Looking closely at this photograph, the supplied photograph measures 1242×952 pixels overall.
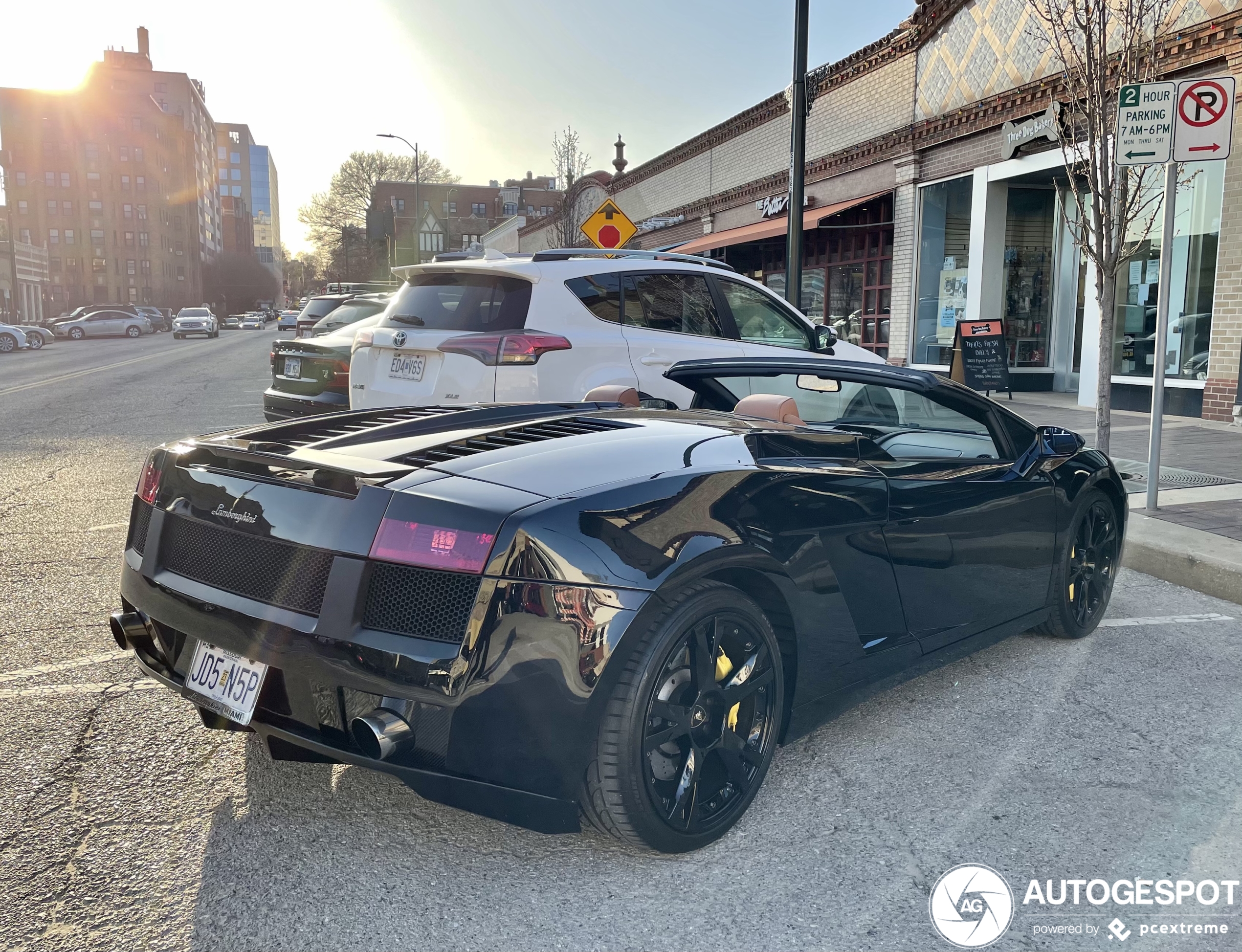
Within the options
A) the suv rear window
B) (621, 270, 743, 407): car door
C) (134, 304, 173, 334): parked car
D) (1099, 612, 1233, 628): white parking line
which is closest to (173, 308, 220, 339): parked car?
(134, 304, 173, 334): parked car

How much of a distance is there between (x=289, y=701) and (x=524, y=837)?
0.74 metres

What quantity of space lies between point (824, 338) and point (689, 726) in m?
5.11

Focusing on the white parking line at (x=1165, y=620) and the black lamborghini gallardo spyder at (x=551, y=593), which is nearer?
the black lamborghini gallardo spyder at (x=551, y=593)

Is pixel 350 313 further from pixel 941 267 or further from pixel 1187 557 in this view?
pixel 941 267

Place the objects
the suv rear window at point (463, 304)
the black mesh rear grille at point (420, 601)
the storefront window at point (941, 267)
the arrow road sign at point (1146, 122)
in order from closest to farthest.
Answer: the black mesh rear grille at point (420, 601) < the suv rear window at point (463, 304) < the arrow road sign at point (1146, 122) < the storefront window at point (941, 267)

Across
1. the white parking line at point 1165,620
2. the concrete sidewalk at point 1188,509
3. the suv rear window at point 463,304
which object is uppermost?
the suv rear window at point 463,304

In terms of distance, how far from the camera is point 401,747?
2.34 metres

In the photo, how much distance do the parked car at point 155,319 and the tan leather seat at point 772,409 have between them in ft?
231

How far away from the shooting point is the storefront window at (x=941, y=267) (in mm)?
17484

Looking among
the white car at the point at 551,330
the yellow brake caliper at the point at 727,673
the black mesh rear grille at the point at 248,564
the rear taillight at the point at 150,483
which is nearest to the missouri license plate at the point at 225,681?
the black mesh rear grille at the point at 248,564

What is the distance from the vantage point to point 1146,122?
261 inches

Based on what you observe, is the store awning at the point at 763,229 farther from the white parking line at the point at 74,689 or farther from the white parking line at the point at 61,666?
the white parking line at the point at 74,689

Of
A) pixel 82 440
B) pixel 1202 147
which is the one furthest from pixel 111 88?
pixel 1202 147

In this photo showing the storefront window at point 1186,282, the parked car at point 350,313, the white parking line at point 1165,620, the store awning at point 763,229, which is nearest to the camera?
the white parking line at point 1165,620
